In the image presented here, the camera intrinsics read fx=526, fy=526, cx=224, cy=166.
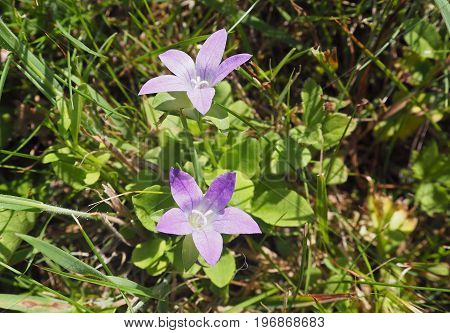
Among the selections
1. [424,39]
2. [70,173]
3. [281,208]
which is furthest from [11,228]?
[424,39]

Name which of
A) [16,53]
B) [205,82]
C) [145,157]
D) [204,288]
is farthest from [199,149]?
[16,53]

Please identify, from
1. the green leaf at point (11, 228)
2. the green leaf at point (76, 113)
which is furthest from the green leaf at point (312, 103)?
the green leaf at point (11, 228)

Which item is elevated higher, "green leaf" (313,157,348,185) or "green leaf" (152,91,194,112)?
"green leaf" (152,91,194,112)

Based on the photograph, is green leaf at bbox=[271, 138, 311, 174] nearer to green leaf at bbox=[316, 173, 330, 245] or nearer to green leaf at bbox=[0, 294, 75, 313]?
green leaf at bbox=[316, 173, 330, 245]

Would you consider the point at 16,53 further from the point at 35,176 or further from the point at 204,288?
the point at 204,288

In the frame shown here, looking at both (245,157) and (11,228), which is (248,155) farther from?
(11,228)

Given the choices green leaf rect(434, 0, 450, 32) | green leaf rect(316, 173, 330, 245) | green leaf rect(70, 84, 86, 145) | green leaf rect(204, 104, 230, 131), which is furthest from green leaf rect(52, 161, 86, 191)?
green leaf rect(434, 0, 450, 32)

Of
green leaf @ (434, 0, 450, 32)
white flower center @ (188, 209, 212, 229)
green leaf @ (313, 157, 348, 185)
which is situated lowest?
green leaf @ (313, 157, 348, 185)

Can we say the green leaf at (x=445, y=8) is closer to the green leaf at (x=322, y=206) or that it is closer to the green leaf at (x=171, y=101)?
the green leaf at (x=322, y=206)
